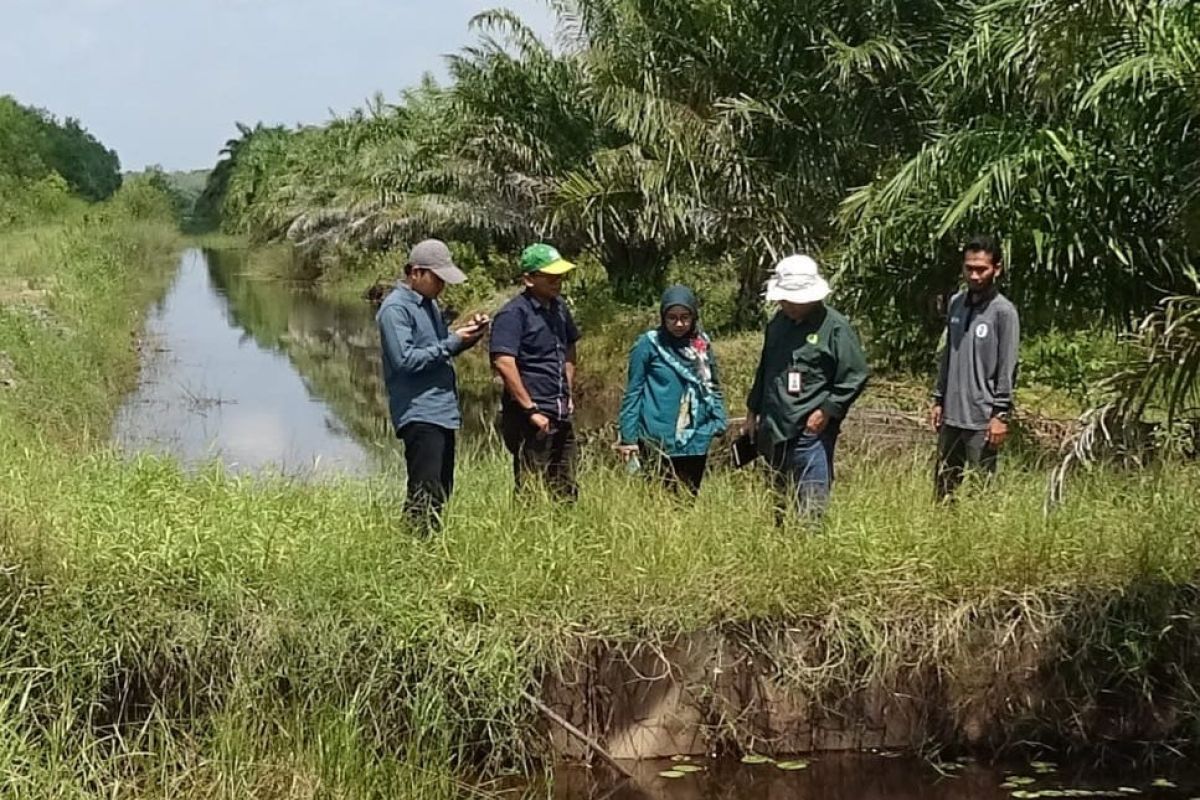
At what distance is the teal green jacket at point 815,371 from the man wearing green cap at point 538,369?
98 cm

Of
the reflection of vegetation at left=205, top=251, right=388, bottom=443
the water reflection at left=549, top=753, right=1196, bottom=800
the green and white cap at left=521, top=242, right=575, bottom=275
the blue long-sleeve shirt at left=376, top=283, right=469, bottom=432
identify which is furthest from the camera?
the reflection of vegetation at left=205, top=251, right=388, bottom=443

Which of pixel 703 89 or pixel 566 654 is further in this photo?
pixel 703 89

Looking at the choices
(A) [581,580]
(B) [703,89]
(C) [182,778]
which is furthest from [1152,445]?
(B) [703,89]

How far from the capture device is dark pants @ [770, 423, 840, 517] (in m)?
6.29

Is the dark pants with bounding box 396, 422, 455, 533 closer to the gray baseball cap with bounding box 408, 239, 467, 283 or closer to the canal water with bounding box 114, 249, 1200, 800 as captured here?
the gray baseball cap with bounding box 408, 239, 467, 283

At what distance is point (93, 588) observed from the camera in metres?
5.17

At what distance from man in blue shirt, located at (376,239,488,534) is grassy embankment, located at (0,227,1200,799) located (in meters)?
0.23

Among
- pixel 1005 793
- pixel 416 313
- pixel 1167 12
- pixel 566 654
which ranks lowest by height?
pixel 1005 793

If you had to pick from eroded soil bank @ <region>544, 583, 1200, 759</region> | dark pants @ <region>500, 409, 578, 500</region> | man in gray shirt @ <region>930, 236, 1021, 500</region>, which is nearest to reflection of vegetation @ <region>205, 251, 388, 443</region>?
dark pants @ <region>500, 409, 578, 500</region>

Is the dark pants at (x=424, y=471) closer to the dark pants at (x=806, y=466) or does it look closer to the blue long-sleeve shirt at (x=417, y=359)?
the blue long-sleeve shirt at (x=417, y=359)

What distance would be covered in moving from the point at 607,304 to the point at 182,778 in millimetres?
15333

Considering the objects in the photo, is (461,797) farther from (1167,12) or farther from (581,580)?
(1167,12)

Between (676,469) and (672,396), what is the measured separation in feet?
1.23

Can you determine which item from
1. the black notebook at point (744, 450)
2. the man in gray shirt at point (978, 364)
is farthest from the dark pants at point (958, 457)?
the black notebook at point (744, 450)
